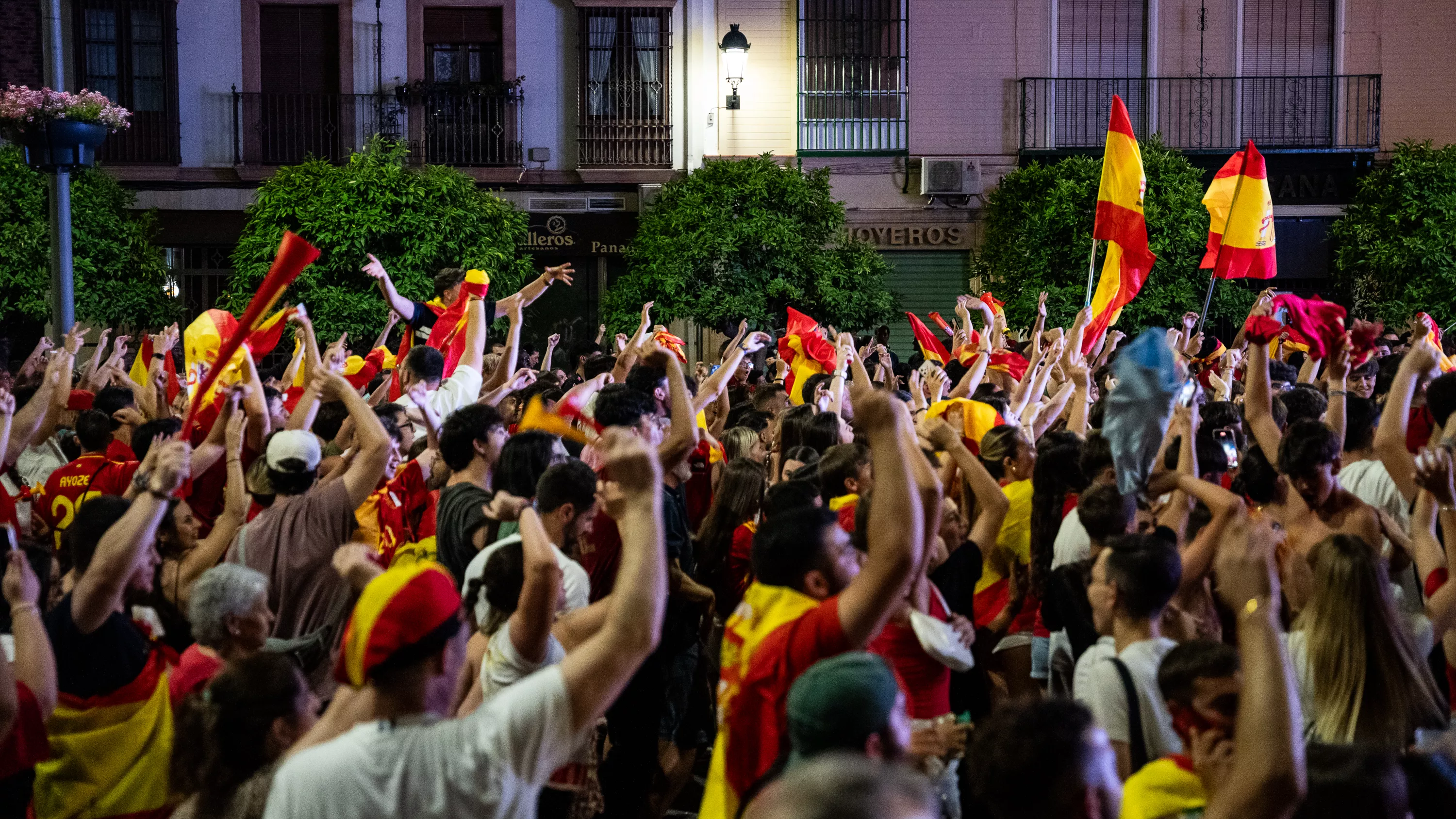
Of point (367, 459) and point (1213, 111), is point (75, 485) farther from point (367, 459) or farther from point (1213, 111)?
point (1213, 111)

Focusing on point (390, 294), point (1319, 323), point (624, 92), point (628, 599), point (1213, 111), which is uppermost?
point (624, 92)

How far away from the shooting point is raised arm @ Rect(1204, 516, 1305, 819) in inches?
94.3

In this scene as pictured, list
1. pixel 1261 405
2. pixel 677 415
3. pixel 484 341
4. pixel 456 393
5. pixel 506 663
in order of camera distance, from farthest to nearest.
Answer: pixel 484 341
pixel 456 393
pixel 1261 405
pixel 677 415
pixel 506 663

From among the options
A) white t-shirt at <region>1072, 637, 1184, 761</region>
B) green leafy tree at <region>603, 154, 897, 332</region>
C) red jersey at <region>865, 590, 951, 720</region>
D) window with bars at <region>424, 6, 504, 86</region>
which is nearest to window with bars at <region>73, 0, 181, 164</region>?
window with bars at <region>424, 6, 504, 86</region>

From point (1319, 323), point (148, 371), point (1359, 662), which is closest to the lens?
point (1359, 662)

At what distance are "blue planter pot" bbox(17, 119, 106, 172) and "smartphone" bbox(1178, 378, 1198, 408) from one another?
8.74m

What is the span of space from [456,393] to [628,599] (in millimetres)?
4358

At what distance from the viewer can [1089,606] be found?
4.19 metres

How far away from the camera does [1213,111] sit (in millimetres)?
19891

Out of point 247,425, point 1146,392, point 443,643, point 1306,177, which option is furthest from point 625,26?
point 443,643

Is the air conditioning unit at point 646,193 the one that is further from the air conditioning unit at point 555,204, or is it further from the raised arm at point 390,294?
the raised arm at point 390,294

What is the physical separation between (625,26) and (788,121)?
2724 mm

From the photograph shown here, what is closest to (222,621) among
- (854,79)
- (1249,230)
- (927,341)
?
(927,341)

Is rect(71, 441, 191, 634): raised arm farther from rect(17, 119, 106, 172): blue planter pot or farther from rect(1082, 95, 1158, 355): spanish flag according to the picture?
rect(17, 119, 106, 172): blue planter pot
